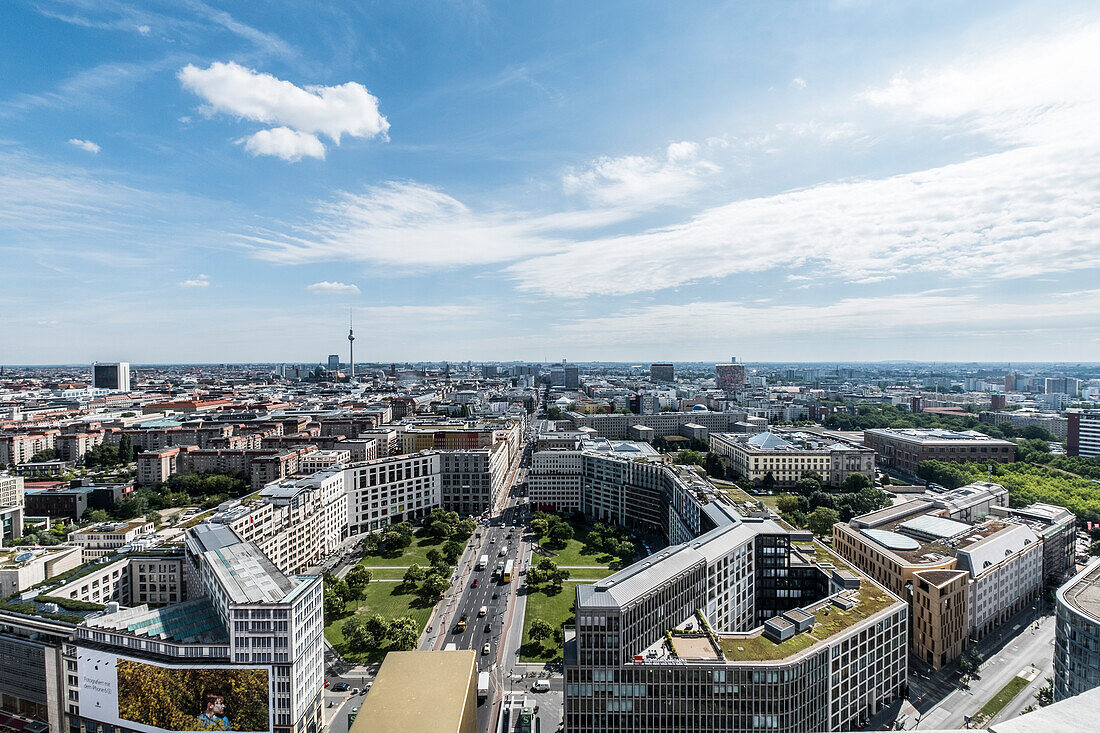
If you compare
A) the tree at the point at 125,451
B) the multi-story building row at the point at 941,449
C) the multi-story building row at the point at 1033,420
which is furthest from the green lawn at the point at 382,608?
the multi-story building row at the point at 1033,420

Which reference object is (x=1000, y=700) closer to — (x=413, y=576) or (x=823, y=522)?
(x=823, y=522)

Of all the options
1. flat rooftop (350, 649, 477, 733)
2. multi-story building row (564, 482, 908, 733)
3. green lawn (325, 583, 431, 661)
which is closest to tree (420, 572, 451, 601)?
green lawn (325, 583, 431, 661)

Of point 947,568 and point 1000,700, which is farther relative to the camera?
point 947,568

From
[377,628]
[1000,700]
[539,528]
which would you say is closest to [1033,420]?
[1000,700]

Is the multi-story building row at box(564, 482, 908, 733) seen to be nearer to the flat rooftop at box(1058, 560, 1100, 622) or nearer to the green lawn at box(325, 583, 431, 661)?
the flat rooftop at box(1058, 560, 1100, 622)

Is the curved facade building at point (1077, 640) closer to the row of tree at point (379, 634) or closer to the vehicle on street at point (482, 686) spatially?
the vehicle on street at point (482, 686)

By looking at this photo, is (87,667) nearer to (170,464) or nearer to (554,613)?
(554,613)

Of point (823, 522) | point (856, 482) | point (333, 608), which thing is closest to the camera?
point (333, 608)

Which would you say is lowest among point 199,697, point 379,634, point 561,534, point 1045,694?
point 1045,694
